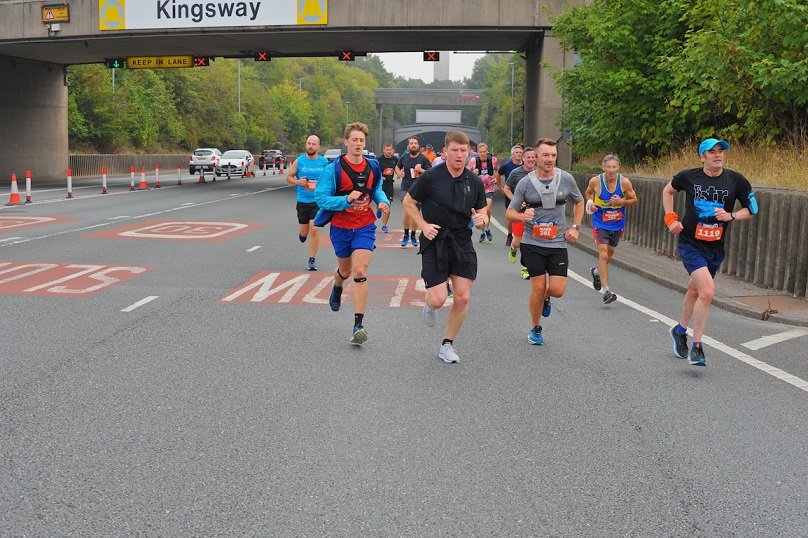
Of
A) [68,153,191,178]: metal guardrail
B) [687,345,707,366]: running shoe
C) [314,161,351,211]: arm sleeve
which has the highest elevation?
[314,161,351,211]: arm sleeve

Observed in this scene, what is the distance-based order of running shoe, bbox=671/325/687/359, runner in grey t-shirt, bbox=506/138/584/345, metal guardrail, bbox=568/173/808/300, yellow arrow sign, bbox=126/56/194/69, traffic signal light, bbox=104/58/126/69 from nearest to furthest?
running shoe, bbox=671/325/687/359, runner in grey t-shirt, bbox=506/138/584/345, metal guardrail, bbox=568/173/808/300, yellow arrow sign, bbox=126/56/194/69, traffic signal light, bbox=104/58/126/69

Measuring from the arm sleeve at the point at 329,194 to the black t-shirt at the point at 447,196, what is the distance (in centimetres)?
85

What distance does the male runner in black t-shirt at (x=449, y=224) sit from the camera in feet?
25.2

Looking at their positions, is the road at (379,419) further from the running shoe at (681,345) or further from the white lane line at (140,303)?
the running shoe at (681,345)

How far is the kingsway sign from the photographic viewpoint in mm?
31891

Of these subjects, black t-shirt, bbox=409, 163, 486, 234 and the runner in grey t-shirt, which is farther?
the runner in grey t-shirt

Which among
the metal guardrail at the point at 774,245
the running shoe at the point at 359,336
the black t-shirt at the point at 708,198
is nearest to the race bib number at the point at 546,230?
the black t-shirt at the point at 708,198

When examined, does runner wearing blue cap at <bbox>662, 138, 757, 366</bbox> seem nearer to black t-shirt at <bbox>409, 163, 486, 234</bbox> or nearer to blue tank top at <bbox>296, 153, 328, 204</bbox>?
black t-shirt at <bbox>409, 163, 486, 234</bbox>

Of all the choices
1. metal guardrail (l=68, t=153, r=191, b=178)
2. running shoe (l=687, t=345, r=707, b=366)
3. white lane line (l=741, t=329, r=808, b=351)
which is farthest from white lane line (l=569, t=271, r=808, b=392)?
metal guardrail (l=68, t=153, r=191, b=178)

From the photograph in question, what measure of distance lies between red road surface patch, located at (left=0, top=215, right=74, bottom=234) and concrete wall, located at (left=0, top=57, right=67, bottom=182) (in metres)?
22.3

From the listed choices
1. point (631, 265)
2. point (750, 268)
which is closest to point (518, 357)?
point (750, 268)

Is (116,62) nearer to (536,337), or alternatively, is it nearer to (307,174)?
(307,174)

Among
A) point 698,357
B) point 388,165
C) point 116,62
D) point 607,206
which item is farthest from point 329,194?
point 116,62

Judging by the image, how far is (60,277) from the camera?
1210cm
